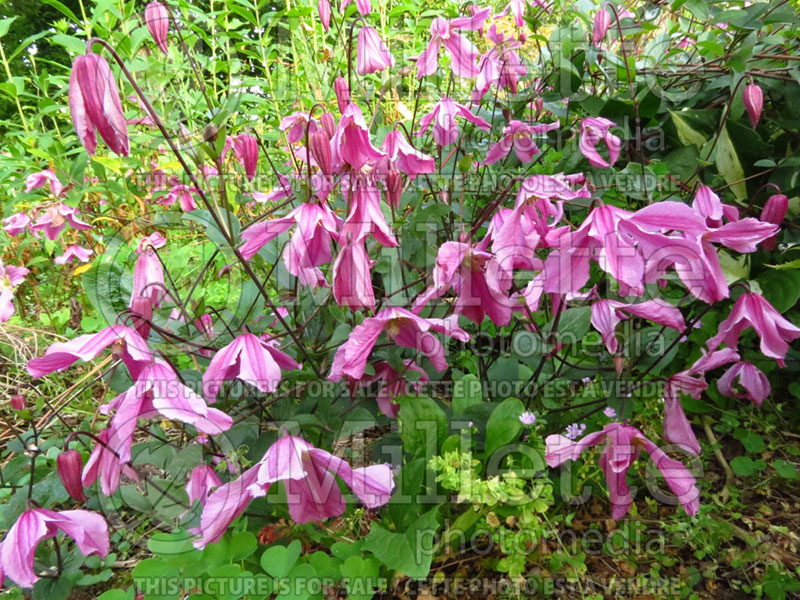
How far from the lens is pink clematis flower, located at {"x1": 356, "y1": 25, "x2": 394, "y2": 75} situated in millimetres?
1011

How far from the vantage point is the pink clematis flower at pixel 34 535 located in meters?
0.69

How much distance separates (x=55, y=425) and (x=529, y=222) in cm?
150

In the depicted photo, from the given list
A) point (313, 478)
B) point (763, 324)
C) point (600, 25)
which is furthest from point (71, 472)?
point (600, 25)

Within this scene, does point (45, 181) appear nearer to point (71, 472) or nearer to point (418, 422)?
point (71, 472)

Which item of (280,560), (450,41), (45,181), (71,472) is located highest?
(450,41)

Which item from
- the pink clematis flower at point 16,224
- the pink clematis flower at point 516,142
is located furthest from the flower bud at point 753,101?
the pink clematis flower at point 16,224

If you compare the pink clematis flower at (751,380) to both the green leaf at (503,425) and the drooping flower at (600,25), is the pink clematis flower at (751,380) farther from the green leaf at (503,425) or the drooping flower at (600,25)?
the drooping flower at (600,25)

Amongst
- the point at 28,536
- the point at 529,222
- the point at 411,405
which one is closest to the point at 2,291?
the point at 28,536

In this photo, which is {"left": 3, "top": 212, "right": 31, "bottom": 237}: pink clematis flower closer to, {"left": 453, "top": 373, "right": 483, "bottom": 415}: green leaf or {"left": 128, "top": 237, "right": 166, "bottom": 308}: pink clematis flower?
{"left": 128, "top": 237, "right": 166, "bottom": 308}: pink clematis flower

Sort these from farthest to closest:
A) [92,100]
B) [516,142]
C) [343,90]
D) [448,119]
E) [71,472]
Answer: [516,142], [448,119], [343,90], [71,472], [92,100]

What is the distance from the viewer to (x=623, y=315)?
91cm

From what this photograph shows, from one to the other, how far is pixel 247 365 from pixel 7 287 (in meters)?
1.54

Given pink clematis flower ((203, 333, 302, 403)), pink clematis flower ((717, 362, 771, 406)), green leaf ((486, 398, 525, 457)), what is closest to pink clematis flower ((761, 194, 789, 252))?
pink clematis flower ((717, 362, 771, 406))

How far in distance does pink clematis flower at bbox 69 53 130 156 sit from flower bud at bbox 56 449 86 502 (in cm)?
47
